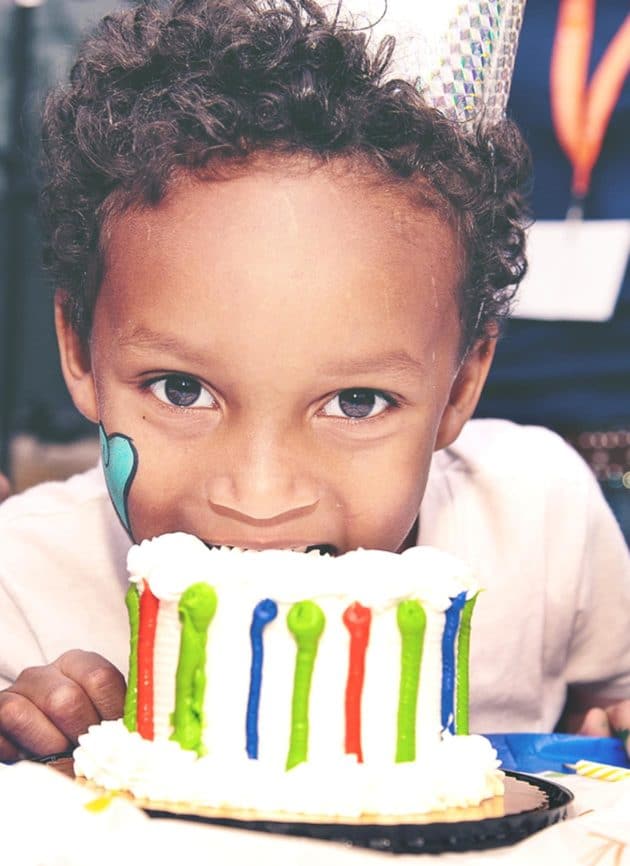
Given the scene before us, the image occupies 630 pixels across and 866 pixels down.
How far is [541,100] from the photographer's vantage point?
2004 mm

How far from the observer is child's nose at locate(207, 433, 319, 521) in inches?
43.6

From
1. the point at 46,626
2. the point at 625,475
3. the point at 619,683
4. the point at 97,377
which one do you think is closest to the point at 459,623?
the point at 97,377

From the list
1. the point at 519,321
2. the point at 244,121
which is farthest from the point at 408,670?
the point at 519,321

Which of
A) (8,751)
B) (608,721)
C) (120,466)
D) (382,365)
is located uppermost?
(382,365)

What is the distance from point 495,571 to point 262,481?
2.22 feet

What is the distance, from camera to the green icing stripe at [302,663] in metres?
0.98

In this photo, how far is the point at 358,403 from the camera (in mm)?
1177

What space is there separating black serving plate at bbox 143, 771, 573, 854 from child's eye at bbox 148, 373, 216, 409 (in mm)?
371

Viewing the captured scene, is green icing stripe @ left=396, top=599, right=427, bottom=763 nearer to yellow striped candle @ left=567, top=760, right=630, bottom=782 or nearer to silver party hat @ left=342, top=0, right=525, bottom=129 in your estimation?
yellow striped candle @ left=567, top=760, right=630, bottom=782

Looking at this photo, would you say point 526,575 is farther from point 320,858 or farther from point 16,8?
point 16,8

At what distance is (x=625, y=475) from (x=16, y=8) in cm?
124

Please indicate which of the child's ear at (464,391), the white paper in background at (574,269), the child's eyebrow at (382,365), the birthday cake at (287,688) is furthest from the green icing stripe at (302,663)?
the white paper in background at (574,269)

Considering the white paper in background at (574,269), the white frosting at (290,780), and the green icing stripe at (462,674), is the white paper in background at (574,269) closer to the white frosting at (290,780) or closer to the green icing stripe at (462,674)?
the green icing stripe at (462,674)

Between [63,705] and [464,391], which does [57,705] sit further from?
[464,391]
